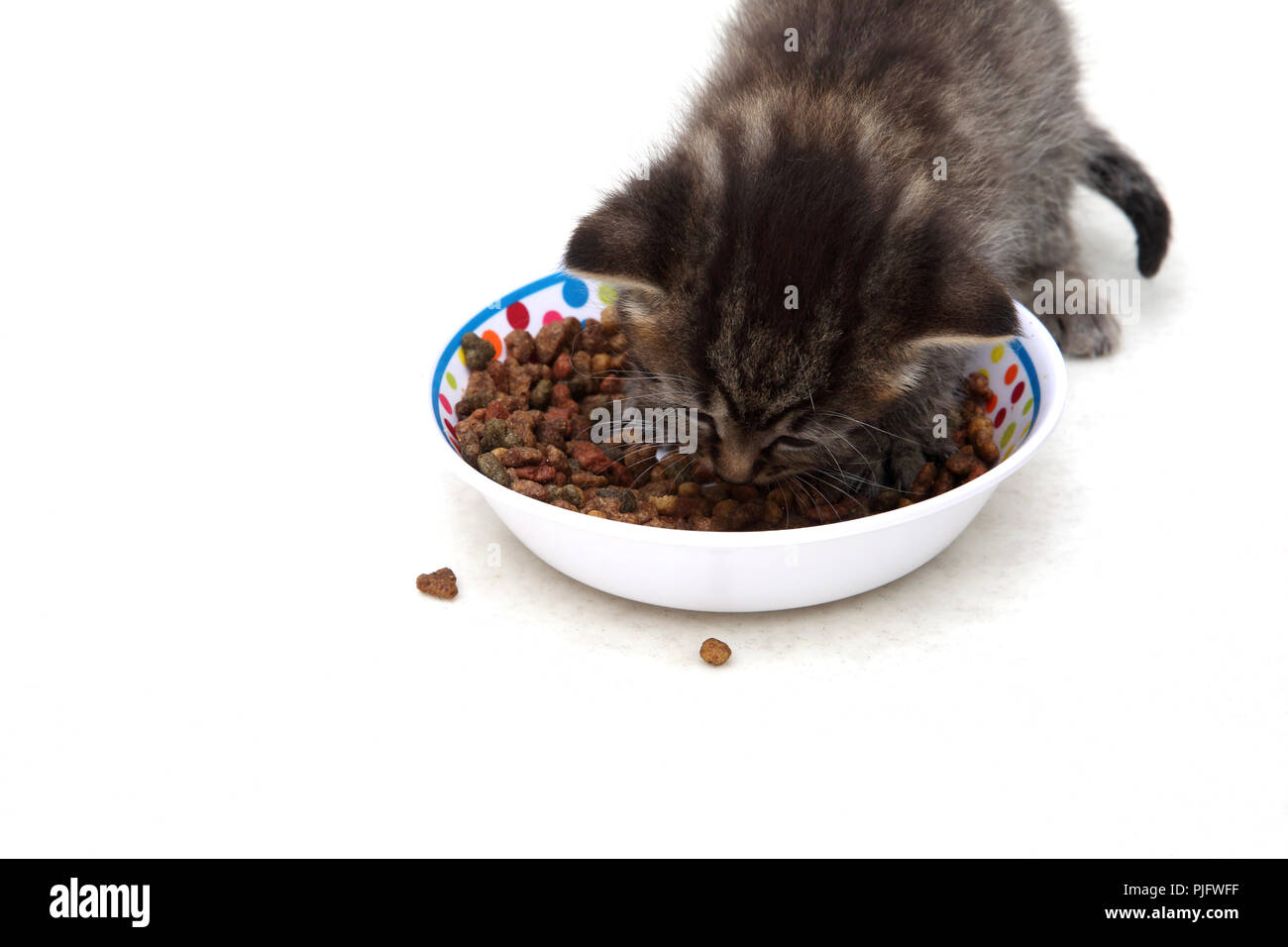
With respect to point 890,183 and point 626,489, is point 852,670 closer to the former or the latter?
point 626,489

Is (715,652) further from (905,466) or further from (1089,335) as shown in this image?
(1089,335)

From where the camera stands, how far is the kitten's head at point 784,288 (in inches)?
79.2

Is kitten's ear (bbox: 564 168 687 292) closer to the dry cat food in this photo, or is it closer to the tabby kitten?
the tabby kitten

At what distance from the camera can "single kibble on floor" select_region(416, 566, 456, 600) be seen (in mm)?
2391

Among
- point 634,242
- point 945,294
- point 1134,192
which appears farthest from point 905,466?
point 1134,192

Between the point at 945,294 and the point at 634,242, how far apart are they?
54cm

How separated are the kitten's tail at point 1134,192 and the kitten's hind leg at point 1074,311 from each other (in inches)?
9.4

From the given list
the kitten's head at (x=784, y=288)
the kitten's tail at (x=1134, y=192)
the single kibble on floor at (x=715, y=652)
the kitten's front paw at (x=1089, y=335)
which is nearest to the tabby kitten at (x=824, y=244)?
the kitten's head at (x=784, y=288)

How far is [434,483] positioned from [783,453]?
0.92 meters

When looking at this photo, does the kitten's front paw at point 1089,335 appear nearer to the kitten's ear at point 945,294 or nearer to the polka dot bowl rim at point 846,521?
the polka dot bowl rim at point 846,521

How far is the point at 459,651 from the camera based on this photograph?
2.28 metres

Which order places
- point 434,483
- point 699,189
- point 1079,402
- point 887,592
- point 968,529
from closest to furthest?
point 699,189 < point 887,592 < point 968,529 < point 434,483 < point 1079,402

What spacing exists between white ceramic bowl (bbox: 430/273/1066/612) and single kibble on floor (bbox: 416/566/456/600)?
162 millimetres

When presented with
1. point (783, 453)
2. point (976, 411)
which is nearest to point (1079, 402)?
point (976, 411)
